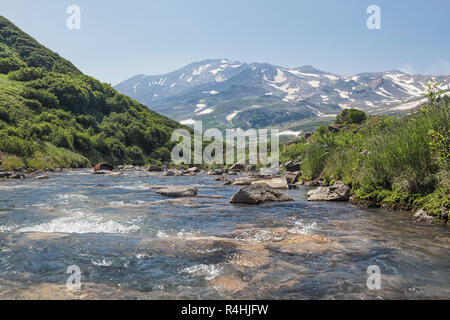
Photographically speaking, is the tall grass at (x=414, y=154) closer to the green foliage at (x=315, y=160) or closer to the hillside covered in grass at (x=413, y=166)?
the hillside covered in grass at (x=413, y=166)

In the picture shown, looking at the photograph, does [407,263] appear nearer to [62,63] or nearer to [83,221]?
[83,221]

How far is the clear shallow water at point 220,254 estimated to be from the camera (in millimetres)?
5320

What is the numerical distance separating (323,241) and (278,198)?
8152 mm

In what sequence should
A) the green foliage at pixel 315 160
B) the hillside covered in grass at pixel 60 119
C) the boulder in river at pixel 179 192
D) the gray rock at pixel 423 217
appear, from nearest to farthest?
1. the gray rock at pixel 423 217
2. the boulder in river at pixel 179 192
3. the green foliage at pixel 315 160
4. the hillside covered in grass at pixel 60 119

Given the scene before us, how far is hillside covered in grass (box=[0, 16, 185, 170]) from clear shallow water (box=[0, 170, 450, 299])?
104 ft

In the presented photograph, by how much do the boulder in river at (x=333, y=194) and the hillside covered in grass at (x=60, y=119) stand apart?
33657 millimetres

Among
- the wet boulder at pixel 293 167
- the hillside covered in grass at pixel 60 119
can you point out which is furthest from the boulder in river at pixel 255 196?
the hillside covered in grass at pixel 60 119

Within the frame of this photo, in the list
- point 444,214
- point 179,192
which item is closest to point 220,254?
point 444,214

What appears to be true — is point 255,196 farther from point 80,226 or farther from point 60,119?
point 60,119

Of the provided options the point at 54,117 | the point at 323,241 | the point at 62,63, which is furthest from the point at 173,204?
the point at 62,63

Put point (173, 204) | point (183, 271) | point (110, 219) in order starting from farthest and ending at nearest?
1. point (173, 204)
2. point (110, 219)
3. point (183, 271)

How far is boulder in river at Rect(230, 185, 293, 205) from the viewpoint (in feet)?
52.4

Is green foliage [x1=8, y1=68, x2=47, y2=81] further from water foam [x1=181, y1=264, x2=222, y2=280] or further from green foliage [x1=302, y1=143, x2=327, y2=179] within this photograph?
water foam [x1=181, y1=264, x2=222, y2=280]
